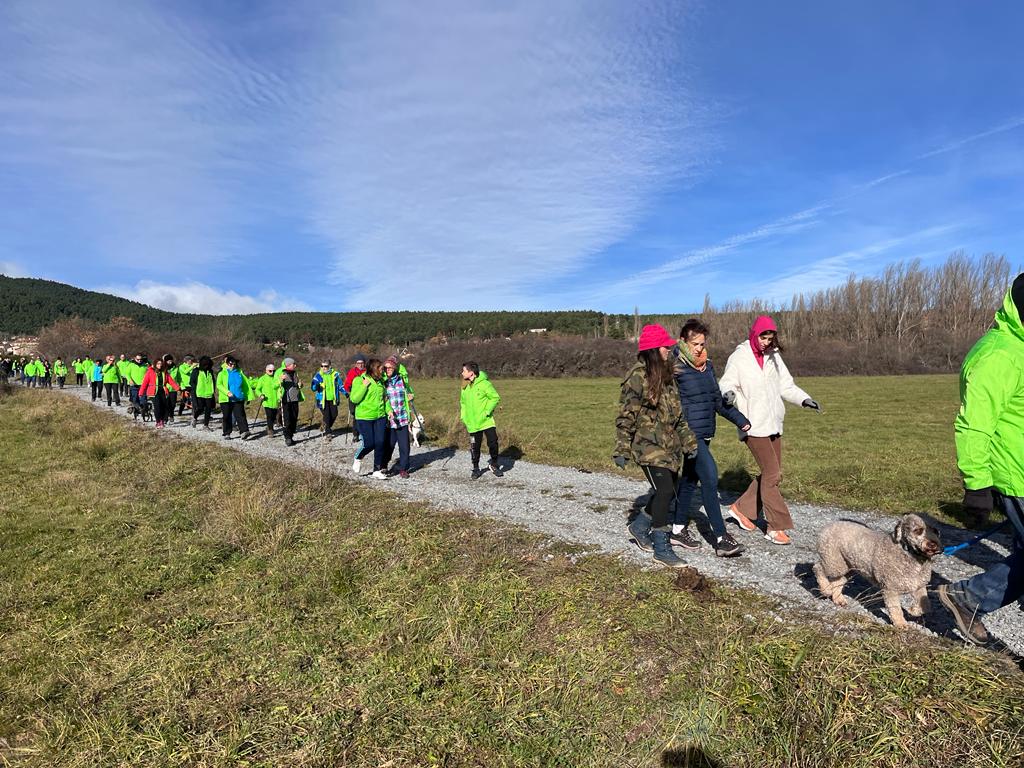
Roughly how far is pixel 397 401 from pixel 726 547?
570 cm

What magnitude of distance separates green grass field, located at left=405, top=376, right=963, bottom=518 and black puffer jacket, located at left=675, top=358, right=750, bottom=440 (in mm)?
3033

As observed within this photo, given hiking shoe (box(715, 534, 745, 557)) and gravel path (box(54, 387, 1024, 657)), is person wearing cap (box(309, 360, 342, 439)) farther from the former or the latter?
hiking shoe (box(715, 534, 745, 557))

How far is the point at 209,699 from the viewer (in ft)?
11.1

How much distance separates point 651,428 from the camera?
4.90 meters

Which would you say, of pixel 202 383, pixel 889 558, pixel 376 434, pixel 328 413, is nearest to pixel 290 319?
pixel 202 383

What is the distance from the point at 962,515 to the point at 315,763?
721 cm

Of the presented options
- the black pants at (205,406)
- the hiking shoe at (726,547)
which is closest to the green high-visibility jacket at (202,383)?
the black pants at (205,406)

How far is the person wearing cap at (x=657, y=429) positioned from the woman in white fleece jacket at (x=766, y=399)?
2.75 feet

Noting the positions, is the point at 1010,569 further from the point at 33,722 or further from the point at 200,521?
Answer: the point at 200,521

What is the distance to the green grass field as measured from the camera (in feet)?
25.2

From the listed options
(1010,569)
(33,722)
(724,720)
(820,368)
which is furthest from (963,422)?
(820,368)

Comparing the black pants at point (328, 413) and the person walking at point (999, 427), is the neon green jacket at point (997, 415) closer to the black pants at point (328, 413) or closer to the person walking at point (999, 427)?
the person walking at point (999, 427)

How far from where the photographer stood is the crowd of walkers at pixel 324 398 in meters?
9.35

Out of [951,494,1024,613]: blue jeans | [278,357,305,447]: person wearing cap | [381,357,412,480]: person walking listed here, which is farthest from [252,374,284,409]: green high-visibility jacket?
[951,494,1024,613]: blue jeans
